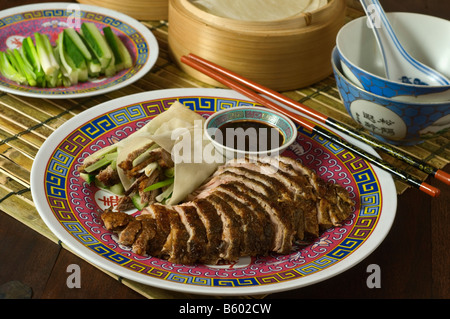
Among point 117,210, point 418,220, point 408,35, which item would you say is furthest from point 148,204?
point 408,35

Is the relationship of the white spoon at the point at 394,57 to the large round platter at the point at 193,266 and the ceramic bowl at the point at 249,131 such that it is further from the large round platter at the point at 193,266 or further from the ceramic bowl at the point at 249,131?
the ceramic bowl at the point at 249,131

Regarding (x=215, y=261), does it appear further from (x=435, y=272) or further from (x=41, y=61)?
(x=41, y=61)

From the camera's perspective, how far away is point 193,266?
2496mm

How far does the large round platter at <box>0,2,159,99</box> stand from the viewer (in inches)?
153

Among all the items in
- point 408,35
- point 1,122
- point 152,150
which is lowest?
point 1,122

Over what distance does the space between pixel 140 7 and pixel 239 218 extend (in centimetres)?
265

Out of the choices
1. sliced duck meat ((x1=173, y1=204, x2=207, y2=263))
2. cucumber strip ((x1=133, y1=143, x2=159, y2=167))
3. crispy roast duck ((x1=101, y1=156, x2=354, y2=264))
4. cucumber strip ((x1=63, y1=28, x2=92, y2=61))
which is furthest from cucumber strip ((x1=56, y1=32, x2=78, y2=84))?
sliced duck meat ((x1=173, y1=204, x2=207, y2=263))

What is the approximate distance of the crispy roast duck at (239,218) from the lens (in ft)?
8.19

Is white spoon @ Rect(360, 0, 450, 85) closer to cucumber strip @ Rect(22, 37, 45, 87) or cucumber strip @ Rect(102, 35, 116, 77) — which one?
cucumber strip @ Rect(102, 35, 116, 77)

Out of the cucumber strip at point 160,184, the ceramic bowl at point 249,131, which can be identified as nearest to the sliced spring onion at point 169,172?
the cucumber strip at point 160,184

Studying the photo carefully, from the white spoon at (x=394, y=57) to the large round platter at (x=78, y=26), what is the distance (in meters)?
1.49

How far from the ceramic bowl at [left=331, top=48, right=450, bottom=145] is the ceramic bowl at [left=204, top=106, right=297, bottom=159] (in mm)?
448
